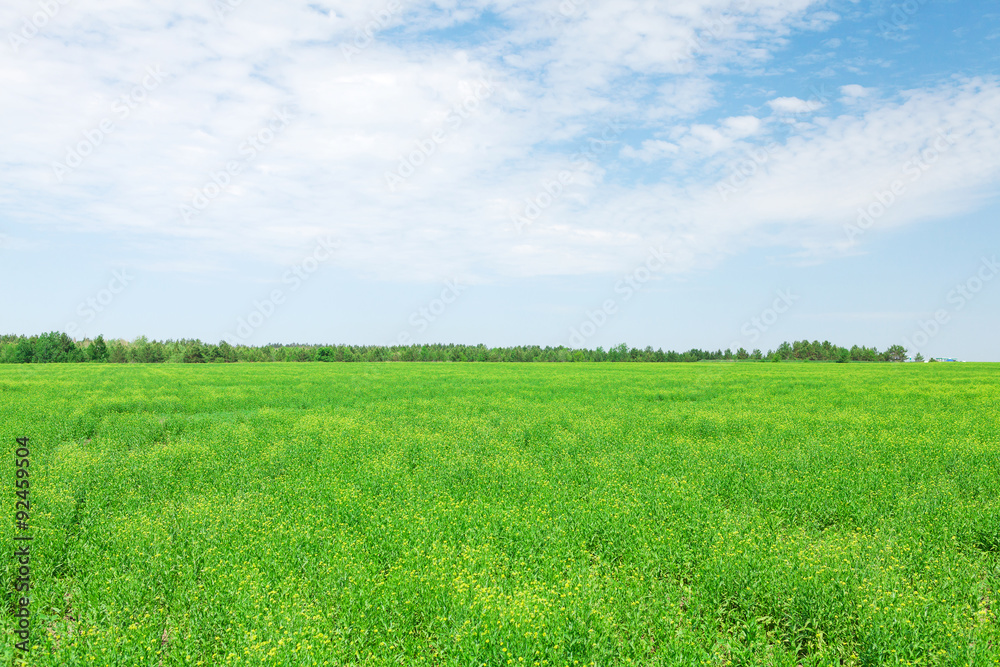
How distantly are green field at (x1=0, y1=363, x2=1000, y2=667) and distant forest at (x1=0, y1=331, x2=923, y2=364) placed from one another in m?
99.1

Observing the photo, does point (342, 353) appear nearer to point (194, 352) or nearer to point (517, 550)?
point (194, 352)

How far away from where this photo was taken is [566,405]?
878 inches

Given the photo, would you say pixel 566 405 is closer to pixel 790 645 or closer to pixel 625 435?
pixel 625 435

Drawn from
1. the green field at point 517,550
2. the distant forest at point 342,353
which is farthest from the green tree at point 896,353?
the green field at point 517,550

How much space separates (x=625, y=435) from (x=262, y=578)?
10.7 m

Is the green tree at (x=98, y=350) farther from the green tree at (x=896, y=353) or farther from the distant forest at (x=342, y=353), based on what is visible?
the green tree at (x=896, y=353)

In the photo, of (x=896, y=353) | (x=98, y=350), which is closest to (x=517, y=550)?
(x=98, y=350)

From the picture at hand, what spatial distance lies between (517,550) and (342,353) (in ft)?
371

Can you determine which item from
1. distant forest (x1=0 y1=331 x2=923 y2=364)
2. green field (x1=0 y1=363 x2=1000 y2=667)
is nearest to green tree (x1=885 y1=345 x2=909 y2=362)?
distant forest (x1=0 y1=331 x2=923 y2=364)

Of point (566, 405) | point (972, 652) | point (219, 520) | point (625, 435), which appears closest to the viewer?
point (972, 652)

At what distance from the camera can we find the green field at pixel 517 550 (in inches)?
199

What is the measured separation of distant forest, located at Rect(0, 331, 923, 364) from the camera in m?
94.8

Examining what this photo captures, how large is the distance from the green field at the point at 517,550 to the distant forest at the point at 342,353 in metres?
99.1

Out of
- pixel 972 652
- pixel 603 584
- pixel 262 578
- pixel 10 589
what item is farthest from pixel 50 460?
pixel 972 652
